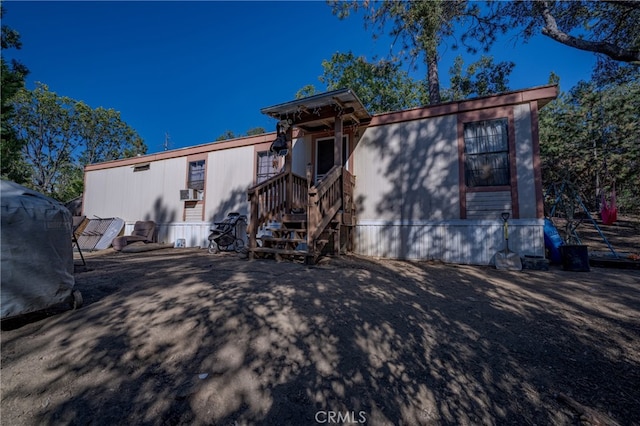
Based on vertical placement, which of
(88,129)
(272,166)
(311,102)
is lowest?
(272,166)

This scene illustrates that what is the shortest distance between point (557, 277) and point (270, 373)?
5.03 metres

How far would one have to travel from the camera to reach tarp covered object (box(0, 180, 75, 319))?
88.4 inches

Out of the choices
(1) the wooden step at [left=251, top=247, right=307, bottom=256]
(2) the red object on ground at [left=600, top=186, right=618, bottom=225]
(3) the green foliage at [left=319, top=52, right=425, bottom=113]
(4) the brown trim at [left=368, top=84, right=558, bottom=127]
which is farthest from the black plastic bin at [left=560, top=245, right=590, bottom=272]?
(3) the green foliage at [left=319, top=52, right=425, bottom=113]

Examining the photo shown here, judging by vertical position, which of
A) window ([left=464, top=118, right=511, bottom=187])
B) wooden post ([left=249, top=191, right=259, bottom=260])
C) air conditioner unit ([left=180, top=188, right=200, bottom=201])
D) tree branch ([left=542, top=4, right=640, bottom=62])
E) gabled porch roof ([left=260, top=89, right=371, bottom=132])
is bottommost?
wooden post ([left=249, top=191, right=259, bottom=260])

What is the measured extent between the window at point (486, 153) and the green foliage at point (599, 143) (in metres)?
4.29

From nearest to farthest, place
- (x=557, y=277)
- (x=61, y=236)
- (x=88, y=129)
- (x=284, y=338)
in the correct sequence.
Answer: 1. (x=284, y=338)
2. (x=61, y=236)
3. (x=557, y=277)
4. (x=88, y=129)

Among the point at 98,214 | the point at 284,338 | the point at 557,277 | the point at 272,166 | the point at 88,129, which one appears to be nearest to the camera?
the point at 284,338

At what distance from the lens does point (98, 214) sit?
1159cm

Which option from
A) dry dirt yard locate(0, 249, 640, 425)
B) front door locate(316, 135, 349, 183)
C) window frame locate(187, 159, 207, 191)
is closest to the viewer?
dry dirt yard locate(0, 249, 640, 425)

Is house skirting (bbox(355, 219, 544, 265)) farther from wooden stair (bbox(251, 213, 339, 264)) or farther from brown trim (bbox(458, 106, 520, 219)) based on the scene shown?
wooden stair (bbox(251, 213, 339, 264))

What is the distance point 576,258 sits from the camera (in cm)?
492

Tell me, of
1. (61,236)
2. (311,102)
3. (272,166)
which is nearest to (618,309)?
(311,102)

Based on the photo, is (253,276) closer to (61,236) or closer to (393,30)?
(61,236)

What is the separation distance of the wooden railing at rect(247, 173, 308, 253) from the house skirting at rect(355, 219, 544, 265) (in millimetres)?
1847
